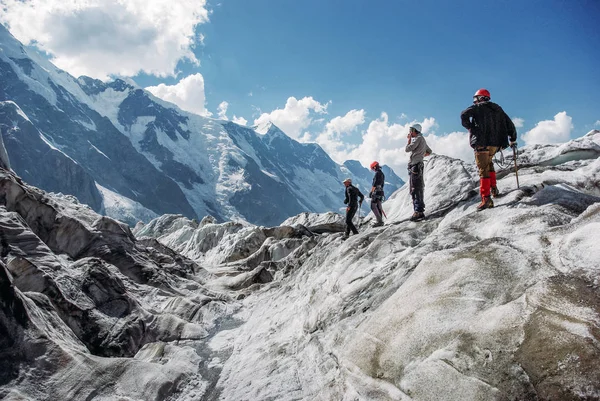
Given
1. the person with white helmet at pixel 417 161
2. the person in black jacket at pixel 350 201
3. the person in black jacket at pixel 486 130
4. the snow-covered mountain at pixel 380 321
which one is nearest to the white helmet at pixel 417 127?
the person with white helmet at pixel 417 161

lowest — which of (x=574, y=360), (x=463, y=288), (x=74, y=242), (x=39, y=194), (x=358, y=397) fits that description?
(x=358, y=397)

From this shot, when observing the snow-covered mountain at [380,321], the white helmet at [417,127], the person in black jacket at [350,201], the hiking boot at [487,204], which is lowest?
the snow-covered mountain at [380,321]

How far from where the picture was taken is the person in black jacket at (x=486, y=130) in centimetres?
1023

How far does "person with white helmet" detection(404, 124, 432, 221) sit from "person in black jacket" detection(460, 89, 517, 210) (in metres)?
1.97

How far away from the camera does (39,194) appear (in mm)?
18906

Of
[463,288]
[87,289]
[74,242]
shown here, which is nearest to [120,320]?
[87,289]

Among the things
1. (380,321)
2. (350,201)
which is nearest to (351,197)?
(350,201)

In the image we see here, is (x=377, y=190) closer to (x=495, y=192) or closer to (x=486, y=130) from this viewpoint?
(x=495, y=192)

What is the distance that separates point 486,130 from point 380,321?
6332 millimetres

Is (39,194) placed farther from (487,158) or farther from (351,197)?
(487,158)

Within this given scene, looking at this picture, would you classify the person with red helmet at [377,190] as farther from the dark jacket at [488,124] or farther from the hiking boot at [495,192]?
the dark jacket at [488,124]

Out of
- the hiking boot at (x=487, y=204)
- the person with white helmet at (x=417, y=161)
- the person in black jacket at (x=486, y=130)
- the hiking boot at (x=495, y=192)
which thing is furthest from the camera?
the person with white helmet at (x=417, y=161)

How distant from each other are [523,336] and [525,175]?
10228 millimetres

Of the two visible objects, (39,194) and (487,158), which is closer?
(487,158)
